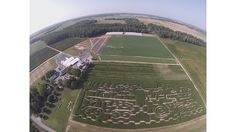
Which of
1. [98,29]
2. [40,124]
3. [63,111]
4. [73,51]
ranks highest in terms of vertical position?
[98,29]

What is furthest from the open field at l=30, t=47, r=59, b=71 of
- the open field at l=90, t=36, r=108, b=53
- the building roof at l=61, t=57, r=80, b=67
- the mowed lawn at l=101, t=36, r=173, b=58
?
the mowed lawn at l=101, t=36, r=173, b=58

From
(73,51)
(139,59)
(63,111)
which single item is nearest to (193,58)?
(139,59)

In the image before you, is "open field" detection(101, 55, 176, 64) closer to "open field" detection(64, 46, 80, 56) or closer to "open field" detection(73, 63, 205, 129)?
"open field" detection(73, 63, 205, 129)

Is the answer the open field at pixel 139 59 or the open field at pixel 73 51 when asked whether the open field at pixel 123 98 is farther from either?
the open field at pixel 73 51

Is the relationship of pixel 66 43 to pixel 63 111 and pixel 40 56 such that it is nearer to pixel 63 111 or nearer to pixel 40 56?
pixel 40 56

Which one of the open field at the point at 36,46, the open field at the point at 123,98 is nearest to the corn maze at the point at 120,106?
the open field at the point at 123,98
